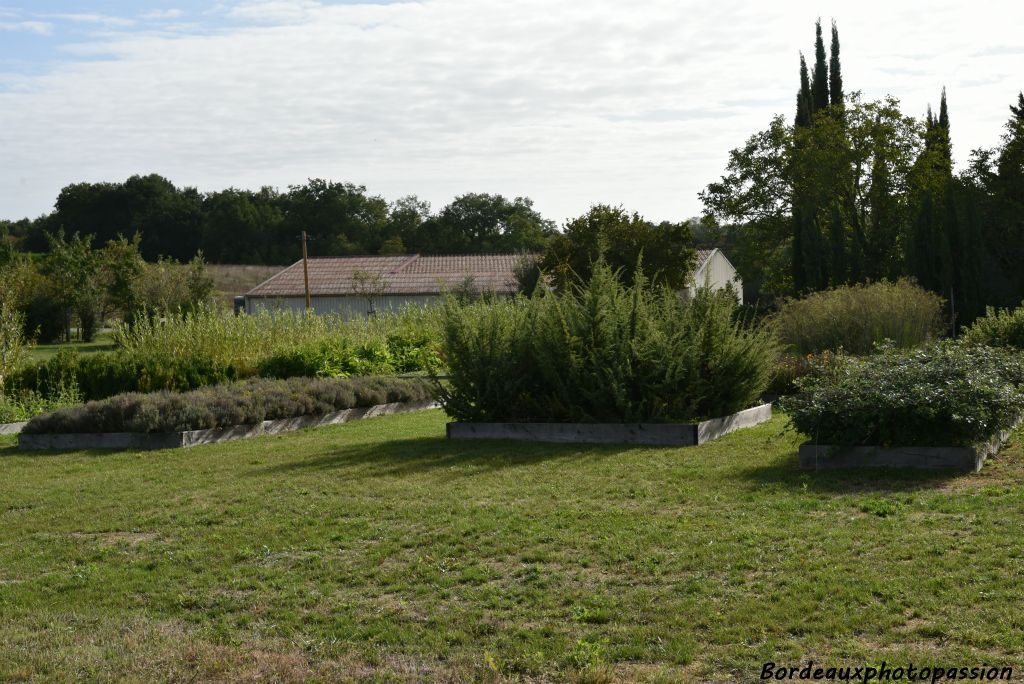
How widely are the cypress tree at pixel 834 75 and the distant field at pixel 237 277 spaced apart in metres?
38.3

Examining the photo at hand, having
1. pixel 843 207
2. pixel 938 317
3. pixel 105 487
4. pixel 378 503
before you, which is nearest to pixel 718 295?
pixel 378 503

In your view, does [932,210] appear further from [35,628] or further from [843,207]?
[35,628]

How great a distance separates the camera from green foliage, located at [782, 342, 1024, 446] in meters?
9.94

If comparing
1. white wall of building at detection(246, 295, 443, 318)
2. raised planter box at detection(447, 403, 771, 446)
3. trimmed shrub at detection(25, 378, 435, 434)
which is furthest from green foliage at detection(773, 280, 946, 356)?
white wall of building at detection(246, 295, 443, 318)

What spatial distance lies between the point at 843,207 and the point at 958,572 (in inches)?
1562

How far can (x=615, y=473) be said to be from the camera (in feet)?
34.9

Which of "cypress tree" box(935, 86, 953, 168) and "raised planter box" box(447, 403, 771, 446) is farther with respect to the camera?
"cypress tree" box(935, 86, 953, 168)

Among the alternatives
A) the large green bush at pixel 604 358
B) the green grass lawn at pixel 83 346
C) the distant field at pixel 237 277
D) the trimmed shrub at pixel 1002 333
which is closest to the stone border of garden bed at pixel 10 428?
the large green bush at pixel 604 358

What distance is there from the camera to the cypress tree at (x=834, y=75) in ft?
157

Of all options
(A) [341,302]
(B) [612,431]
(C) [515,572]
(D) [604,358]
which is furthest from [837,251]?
(C) [515,572]

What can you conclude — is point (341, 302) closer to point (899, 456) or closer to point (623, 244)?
point (623, 244)

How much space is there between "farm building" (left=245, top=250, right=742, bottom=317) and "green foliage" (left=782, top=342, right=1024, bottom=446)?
44993 mm

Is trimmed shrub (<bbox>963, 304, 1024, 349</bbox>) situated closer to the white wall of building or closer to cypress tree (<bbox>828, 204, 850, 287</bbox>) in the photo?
cypress tree (<bbox>828, 204, 850, 287</bbox>)

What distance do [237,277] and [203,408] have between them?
192ft
